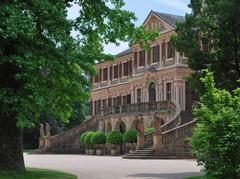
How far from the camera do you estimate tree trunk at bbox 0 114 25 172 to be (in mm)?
18281

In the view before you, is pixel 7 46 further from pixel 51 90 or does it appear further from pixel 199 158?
pixel 199 158

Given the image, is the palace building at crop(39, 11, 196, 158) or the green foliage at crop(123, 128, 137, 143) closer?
the green foliage at crop(123, 128, 137, 143)

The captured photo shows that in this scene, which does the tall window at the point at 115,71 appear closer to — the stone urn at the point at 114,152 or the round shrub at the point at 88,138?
the round shrub at the point at 88,138

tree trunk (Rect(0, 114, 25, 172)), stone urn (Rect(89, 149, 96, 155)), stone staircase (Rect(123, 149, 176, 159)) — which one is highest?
tree trunk (Rect(0, 114, 25, 172))

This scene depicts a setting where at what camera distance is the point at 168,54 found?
48938mm

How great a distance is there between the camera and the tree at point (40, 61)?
643 inches

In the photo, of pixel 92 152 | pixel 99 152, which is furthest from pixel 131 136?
pixel 92 152

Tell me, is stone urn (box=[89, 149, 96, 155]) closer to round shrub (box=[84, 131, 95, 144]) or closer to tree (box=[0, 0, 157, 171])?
round shrub (box=[84, 131, 95, 144])

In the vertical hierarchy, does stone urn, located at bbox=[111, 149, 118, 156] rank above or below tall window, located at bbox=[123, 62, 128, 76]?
below

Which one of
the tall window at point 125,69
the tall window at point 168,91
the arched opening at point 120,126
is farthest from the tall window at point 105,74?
the tall window at point 168,91

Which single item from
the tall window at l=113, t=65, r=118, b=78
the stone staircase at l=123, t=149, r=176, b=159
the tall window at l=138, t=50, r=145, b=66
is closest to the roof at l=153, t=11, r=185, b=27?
the tall window at l=138, t=50, r=145, b=66

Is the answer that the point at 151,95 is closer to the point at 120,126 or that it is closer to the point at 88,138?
the point at 120,126

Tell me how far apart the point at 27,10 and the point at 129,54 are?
42582mm

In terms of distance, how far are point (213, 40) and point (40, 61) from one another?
857cm
